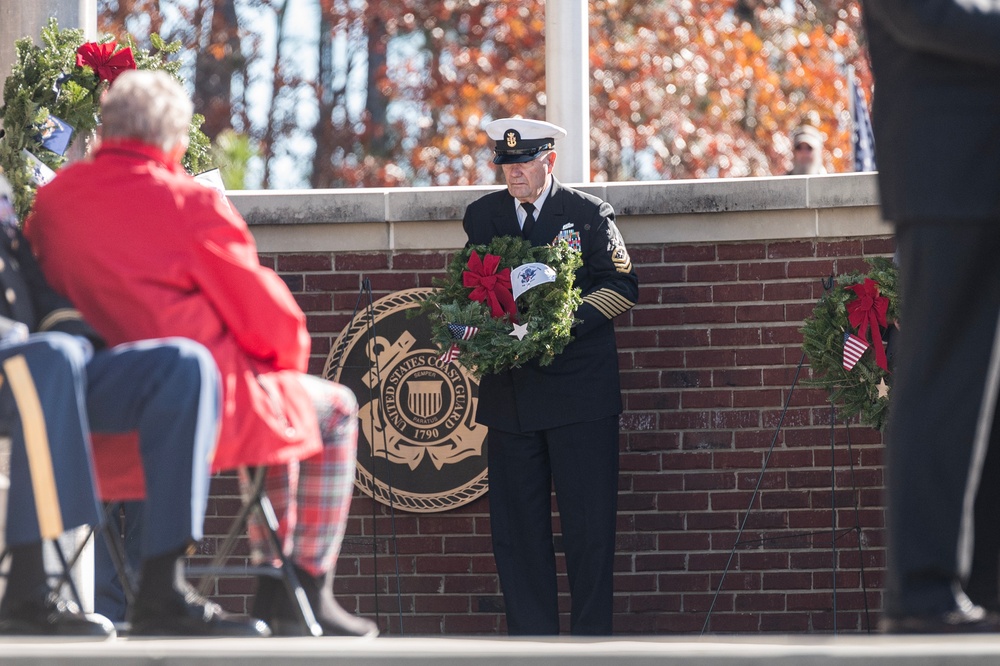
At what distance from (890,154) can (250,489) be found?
1883 mm

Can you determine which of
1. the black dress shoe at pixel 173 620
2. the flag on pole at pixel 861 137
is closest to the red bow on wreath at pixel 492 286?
the black dress shoe at pixel 173 620

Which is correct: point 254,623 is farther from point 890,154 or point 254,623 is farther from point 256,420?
point 890,154

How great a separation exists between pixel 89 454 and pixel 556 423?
294 cm

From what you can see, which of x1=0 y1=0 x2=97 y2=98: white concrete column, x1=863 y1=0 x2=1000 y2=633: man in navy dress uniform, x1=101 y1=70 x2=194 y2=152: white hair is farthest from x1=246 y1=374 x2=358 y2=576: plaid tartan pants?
x1=0 y1=0 x2=97 y2=98: white concrete column

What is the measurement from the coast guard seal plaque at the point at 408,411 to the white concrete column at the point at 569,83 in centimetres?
97

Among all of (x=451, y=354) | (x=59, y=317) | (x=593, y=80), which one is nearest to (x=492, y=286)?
(x=451, y=354)

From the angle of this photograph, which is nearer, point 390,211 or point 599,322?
point 599,322

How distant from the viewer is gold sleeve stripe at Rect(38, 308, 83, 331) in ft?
12.3

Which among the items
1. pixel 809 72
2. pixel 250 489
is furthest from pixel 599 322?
pixel 809 72

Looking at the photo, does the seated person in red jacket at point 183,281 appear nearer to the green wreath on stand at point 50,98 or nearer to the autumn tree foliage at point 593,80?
the green wreath on stand at point 50,98

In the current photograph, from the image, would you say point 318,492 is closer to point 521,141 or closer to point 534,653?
point 534,653

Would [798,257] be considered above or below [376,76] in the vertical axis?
below

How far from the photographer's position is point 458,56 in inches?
733

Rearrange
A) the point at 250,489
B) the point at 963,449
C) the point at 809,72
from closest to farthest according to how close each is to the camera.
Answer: the point at 963,449 < the point at 250,489 < the point at 809,72
